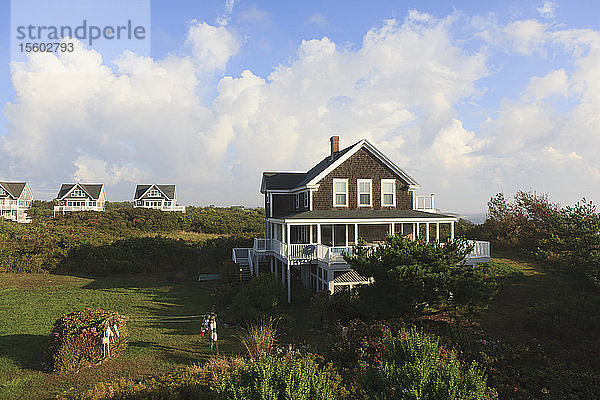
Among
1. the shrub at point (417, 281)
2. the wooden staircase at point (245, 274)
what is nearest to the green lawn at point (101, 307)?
the wooden staircase at point (245, 274)

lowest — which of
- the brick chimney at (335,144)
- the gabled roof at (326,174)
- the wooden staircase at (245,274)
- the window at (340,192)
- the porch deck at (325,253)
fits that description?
the wooden staircase at (245,274)

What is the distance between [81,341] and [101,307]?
8457mm

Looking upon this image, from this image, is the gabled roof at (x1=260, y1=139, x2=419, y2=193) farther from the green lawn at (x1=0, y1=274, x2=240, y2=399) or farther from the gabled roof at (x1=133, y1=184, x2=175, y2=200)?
the gabled roof at (x1=133, y1=184, x2=175, y2=200)

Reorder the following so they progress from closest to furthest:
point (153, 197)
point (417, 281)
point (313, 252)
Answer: point (417, 281) → point (313, 252) → point (153, 197)

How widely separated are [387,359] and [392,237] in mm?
6397

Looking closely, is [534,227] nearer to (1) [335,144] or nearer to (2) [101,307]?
(1) [335,144]

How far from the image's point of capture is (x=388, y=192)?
931 inches

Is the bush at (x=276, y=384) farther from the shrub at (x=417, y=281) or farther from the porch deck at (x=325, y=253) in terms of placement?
the porch deck at (x=325, y=253)

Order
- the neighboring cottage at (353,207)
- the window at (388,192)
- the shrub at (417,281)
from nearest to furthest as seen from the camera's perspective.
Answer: the shrub at (417,281) → the neighboring cottage at (353,207) → the window at (388,192)

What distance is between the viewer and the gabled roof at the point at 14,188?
2680 inches

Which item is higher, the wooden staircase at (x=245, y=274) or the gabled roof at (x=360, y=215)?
the gabled roof at (x=360, y=215)

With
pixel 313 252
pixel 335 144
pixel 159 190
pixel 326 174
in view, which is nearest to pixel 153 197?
pixel 159 190

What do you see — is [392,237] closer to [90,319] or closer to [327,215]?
[327,215]

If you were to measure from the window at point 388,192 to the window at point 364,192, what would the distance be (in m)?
0.85
